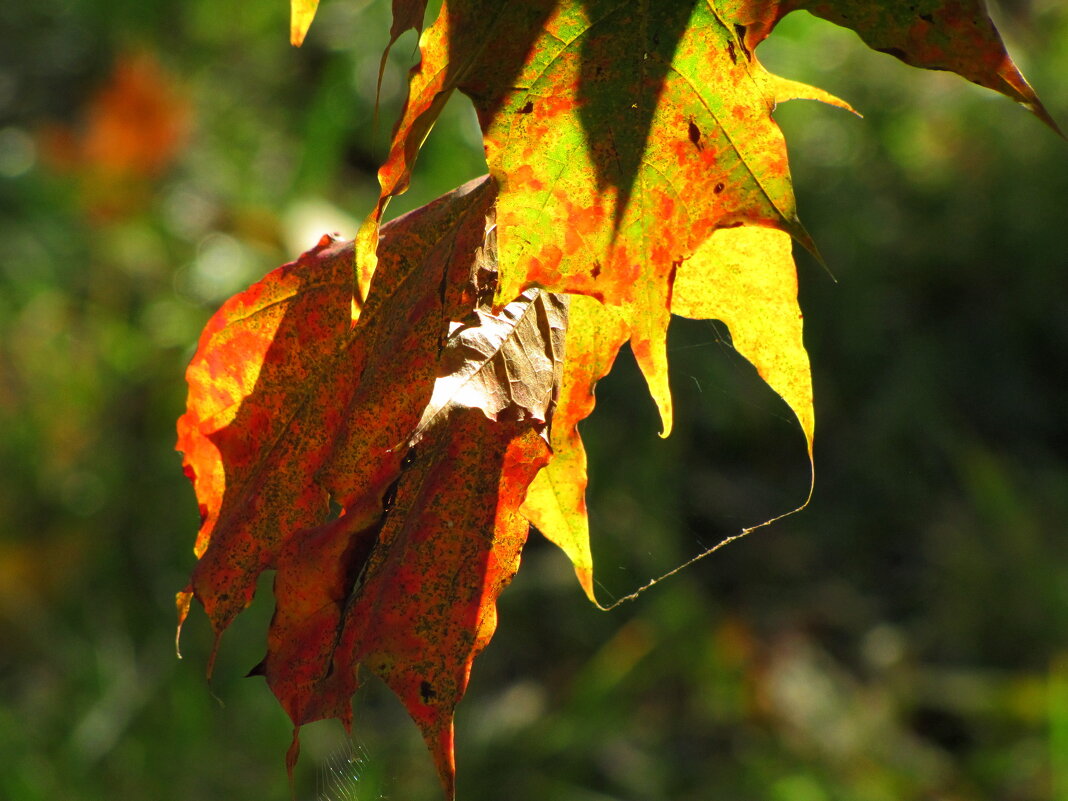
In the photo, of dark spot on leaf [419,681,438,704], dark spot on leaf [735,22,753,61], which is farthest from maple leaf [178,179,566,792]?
dark spot on leaf [735,22,753,61]

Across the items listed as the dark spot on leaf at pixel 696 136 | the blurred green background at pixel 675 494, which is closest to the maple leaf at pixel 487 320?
the dark spot on leaf at pixel 696 136

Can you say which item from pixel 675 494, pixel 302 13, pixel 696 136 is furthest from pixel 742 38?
pixel 675 494

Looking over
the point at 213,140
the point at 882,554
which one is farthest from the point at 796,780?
the point at 213,140

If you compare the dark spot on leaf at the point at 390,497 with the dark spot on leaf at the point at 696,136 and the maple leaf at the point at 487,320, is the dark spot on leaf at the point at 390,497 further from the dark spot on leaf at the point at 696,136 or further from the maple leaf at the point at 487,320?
the dark spot on leaf at the point at 696,136

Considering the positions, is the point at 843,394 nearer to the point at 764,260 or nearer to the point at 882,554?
the point at 882,554

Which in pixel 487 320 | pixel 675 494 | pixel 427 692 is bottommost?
pixel 675 494

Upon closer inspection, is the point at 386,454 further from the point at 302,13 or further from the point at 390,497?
the point at 302,13

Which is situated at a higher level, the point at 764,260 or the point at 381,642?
the point at 764,260
